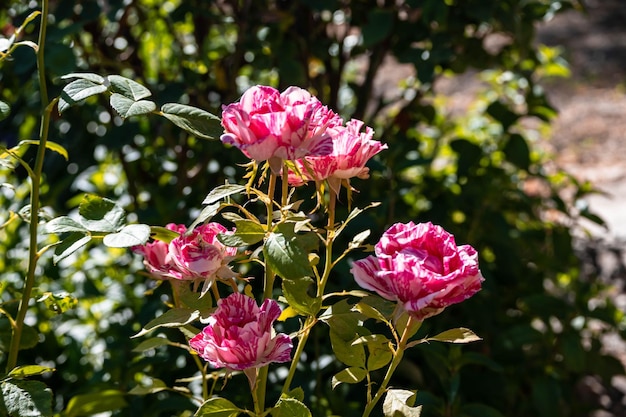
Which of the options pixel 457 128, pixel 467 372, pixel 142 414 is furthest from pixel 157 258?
pixel 457 128

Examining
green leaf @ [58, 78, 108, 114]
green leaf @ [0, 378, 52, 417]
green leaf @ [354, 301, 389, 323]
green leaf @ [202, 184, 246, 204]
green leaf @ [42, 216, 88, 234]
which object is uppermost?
green leaf @ [58, 78, 108, 114]

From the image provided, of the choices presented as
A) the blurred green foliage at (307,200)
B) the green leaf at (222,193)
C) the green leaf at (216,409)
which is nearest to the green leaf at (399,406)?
the green leaf at (216,409)

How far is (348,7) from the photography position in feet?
6.38

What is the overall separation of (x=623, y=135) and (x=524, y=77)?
87.2 inches

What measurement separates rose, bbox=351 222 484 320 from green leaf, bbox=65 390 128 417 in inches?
26.2

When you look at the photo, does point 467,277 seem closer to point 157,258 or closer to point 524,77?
point 157,258

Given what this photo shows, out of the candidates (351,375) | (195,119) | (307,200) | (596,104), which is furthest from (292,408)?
(596,104)

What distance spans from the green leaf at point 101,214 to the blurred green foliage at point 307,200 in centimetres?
57

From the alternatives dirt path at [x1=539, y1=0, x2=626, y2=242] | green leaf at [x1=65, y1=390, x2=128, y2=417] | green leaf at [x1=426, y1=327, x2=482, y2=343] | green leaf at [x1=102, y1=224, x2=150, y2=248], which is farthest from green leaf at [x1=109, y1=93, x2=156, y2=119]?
dirt path at [x1=539, y1=0, x2=626, y2=242]

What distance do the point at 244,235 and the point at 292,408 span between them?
0.17 metres

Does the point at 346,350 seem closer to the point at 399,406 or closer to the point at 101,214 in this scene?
the point at 399,406

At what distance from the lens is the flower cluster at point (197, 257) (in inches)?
34.9

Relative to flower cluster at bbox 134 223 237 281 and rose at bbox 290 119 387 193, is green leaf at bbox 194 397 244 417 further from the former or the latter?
rose at bbox 290 119 387 193

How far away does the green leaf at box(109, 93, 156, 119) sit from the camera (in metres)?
0.86
